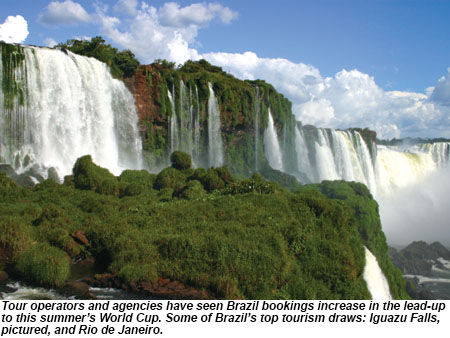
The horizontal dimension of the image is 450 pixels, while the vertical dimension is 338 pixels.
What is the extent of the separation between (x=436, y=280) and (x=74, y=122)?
2465 centimetres

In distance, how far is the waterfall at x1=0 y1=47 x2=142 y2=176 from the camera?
64.4 feet

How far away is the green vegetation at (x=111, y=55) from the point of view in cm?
2530

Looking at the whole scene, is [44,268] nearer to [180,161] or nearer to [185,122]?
[180,161]

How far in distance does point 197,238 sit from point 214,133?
24.7m

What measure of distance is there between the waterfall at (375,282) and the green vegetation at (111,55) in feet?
62.8

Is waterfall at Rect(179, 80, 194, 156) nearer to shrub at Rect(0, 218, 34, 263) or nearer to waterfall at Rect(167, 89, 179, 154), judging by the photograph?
waterfall at Rect(167, 89, 179, 154)

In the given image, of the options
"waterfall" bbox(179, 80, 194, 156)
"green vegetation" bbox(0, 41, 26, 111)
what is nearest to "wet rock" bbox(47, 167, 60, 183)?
"green vegetation" bbox(0, 41, 26, 111)

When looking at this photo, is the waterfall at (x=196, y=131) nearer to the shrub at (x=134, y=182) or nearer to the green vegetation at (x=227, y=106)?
the green vegetation at (x=227, y=106)

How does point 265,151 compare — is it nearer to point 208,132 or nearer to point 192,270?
point 208,132

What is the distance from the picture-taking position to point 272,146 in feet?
141

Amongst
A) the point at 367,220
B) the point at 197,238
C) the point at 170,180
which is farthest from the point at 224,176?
the point at 367,220

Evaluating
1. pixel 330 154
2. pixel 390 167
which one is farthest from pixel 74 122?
pixel 390 167

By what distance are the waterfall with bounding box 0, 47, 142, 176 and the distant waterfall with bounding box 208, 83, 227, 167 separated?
866 centimetres

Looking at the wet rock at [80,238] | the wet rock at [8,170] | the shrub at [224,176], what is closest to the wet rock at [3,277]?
the wet rock at [80,238]
